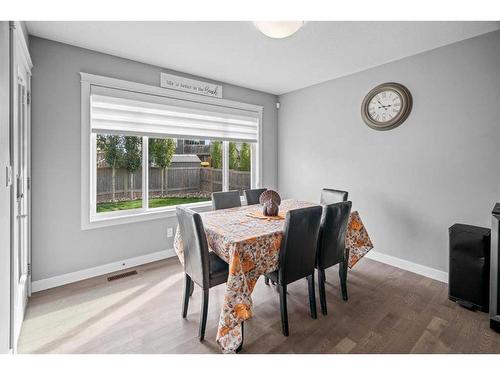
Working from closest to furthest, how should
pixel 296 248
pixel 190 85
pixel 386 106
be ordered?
pixel 296 248
pixel 386 106
pixel 190 85

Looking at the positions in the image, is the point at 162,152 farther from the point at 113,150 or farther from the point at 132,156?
the point at 113,150

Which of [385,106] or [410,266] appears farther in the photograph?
[385,106]

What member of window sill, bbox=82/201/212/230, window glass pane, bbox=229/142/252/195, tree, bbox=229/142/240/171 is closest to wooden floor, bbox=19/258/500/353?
window sill, bbox=82/201/212/230

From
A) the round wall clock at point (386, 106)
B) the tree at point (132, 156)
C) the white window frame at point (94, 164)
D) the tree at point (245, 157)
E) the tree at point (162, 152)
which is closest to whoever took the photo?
the white window frame at point (94, 164)

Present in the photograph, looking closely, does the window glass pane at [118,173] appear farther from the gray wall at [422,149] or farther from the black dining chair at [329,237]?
the gray wall at [422,149]

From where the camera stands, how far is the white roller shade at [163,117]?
9.59ft

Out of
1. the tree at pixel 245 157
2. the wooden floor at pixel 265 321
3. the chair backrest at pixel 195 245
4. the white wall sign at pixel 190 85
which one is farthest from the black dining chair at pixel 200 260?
the tree at pixel 245 157

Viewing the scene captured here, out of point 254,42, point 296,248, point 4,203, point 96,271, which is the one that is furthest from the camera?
point 96,271

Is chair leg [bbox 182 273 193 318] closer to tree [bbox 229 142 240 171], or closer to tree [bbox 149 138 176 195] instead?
tree [bbox 149 138 176 195]

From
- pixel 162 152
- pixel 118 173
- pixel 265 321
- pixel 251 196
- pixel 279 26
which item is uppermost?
pixel 279 26

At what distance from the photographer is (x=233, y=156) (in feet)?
14.3

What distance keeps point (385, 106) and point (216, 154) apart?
8.02 feet

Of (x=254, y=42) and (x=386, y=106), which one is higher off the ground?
(x=254, y=42)

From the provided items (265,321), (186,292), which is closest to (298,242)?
(265,321)
